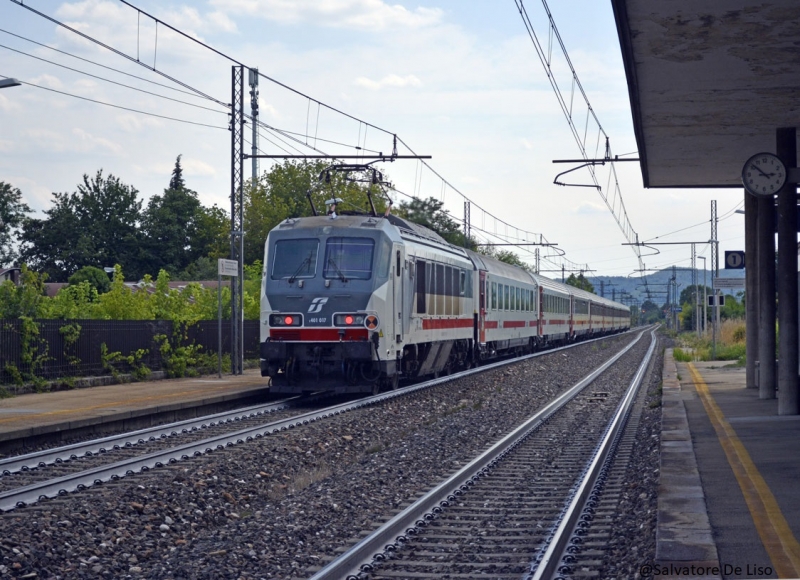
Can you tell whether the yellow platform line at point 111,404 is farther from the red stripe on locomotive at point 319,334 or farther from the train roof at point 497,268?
the train roof at point 497,268

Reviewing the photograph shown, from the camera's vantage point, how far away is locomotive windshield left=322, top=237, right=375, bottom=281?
56.9ft

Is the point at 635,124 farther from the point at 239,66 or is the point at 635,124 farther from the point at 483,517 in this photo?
the point at 239,66

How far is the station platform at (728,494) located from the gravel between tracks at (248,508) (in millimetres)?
427

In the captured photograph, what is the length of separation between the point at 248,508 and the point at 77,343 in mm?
11256

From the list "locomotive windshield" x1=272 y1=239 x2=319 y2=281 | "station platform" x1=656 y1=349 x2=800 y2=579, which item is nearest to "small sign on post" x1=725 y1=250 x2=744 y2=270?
"station platform" x1=656 y1=349 x2=800 y2=579

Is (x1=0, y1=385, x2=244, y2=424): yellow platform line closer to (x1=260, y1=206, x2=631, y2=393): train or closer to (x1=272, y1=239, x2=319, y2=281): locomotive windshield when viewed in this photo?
(x1=260, y1=206, x2=631, y2=393): train

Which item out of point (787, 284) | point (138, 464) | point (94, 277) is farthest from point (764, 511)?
point (94, 277)

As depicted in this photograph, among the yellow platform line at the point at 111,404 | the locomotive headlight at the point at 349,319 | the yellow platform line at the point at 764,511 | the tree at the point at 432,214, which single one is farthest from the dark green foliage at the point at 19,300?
the tree at the point at 432,214

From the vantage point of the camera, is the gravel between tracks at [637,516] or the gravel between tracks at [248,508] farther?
the gravel between tracks at [248,508]

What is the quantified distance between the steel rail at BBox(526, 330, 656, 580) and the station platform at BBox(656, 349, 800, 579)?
731 mm

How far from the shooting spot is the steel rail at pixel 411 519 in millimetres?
6574

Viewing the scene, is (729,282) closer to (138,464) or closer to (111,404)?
(111,404)

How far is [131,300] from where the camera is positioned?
22938 millimetres

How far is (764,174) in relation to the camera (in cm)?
1370
